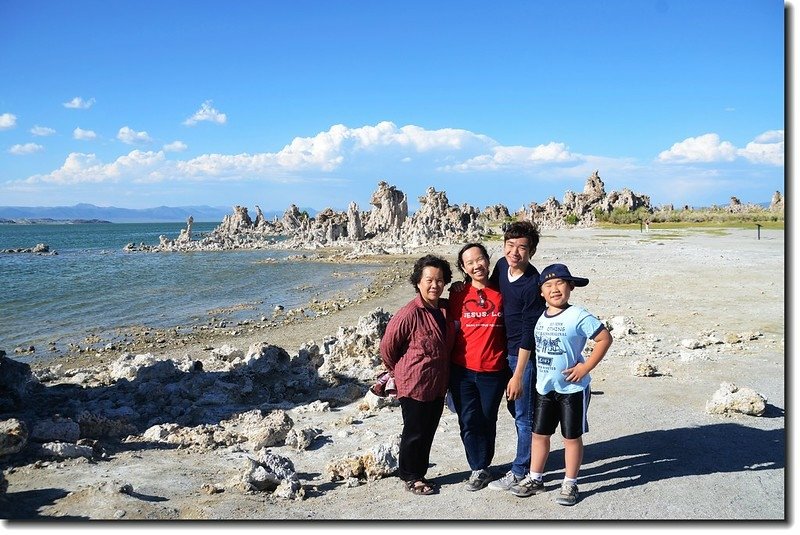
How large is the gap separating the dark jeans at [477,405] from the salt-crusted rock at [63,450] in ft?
12.3

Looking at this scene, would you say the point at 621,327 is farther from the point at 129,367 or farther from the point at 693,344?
the point at 129,367

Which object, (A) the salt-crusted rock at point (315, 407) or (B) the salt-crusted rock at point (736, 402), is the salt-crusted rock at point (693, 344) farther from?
(A) the salt-crusted rock at point (315, 407)

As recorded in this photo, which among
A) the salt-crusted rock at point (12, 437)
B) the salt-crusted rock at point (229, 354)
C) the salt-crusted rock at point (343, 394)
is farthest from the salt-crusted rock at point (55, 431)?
the salt-crusted rock at point (229, 354)

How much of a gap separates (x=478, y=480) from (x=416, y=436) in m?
0.63

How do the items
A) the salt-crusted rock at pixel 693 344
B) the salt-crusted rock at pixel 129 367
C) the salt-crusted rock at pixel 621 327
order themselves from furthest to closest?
the salt-crusted rock at pixel 621 327
the salt-crusted rock at pixel 693 344
the salt-crusted rock at pixel 129 367

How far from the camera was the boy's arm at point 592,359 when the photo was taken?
4336 millimetres

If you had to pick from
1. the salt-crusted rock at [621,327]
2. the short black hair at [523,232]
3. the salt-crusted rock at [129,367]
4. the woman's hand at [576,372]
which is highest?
the short black hair at [523,232]

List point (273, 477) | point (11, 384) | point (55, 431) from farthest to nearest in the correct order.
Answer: point (11, 384)
point (55, 431)
point (273, 477)

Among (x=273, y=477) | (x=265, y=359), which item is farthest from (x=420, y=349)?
(x=265, y=359)

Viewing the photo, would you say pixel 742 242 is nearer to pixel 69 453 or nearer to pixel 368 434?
pixel 368 434

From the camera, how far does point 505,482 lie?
4.92 metres

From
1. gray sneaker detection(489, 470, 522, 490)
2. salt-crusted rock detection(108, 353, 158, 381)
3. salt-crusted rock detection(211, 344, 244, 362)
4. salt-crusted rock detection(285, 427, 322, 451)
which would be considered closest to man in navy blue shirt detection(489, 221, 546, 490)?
gray sneaker detection(489, 470, 522, 490)

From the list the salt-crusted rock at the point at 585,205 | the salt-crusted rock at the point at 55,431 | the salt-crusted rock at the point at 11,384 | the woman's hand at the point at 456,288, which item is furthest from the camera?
the salt-crusted rock at the point at 585,205

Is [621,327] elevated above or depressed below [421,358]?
below
